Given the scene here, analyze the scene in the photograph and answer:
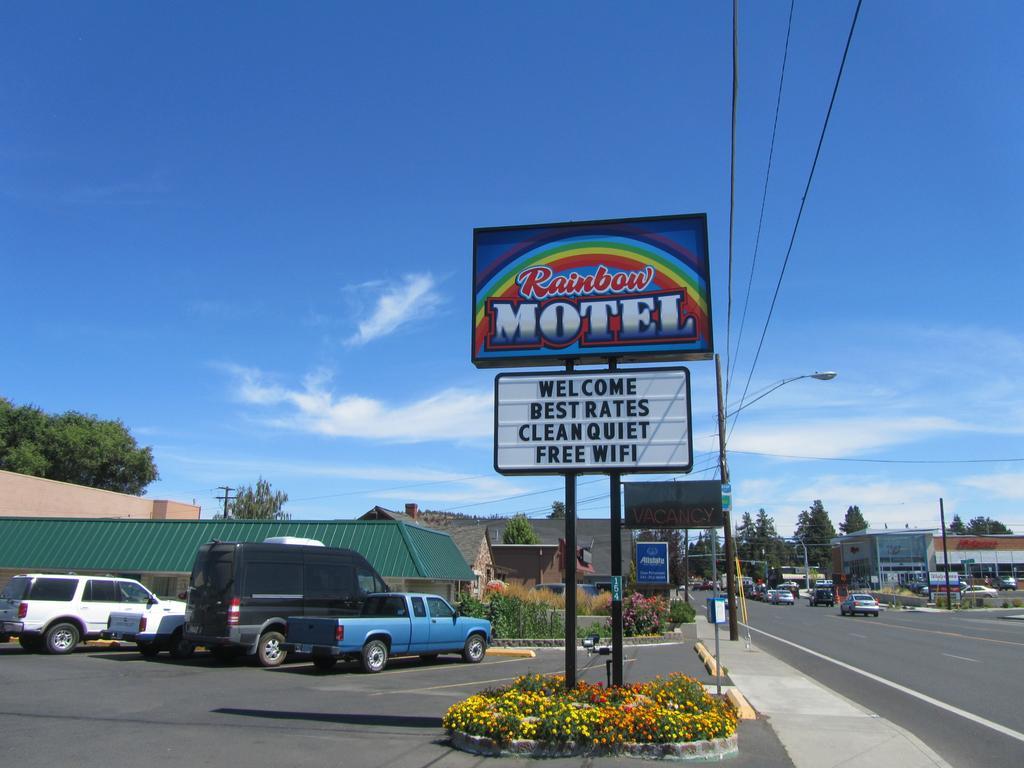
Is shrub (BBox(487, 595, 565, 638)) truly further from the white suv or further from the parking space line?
the white suv

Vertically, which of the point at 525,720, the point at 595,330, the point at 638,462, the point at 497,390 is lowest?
the point at 525,720

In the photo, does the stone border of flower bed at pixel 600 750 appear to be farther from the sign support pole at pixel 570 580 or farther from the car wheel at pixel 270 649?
the car wheel at pixel 270 649

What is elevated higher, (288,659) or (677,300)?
(677,300)

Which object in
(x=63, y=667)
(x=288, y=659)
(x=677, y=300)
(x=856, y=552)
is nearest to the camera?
(x=677, y=300)

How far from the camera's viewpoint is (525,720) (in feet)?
26.8

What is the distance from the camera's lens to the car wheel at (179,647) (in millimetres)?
17714

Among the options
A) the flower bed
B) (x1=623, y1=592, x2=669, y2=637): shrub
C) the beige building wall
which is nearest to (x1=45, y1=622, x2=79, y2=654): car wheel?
the flower bed

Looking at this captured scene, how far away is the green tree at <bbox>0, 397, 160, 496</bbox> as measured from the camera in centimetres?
5759

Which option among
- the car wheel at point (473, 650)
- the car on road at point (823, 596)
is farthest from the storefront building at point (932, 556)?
the car wheel at point (473, 650)

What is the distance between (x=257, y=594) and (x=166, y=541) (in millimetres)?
12054

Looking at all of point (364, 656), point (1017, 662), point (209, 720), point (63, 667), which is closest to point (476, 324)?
point (209, 720)

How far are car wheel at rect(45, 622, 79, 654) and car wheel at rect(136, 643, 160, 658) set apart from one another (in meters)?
1.61

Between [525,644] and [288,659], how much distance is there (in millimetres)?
7701

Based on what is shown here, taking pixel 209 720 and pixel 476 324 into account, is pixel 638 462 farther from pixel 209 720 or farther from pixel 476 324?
pixel 209 720
